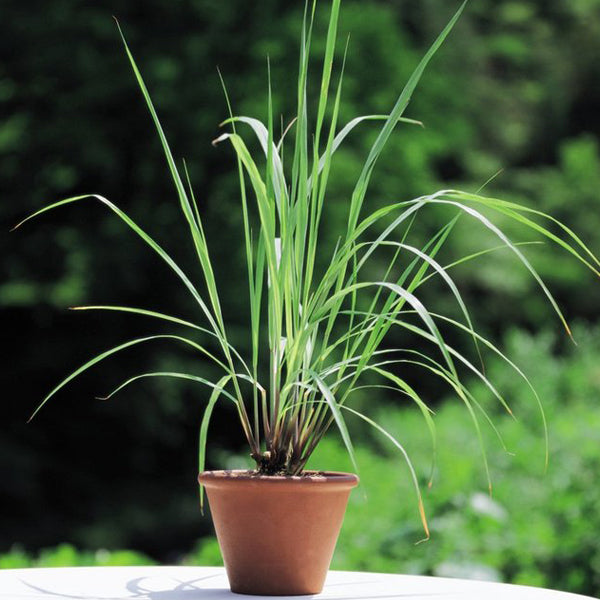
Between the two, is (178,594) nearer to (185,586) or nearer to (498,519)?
(185,586)

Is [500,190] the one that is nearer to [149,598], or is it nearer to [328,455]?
[328,455]

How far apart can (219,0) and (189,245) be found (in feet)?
5.86

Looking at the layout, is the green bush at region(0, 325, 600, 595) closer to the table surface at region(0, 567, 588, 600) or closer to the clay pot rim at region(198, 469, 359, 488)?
the table surface at region(0, 567, 588, 600)

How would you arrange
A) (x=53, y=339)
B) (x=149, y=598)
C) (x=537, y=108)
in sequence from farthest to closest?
(x=537, y=108)
(x=53, y=339)
(x=149, y=598)

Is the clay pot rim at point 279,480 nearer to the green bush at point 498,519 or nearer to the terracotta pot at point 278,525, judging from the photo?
the terracotta pot at point 278,525

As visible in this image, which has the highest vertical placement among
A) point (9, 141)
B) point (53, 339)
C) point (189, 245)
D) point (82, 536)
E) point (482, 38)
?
point (482, 38)

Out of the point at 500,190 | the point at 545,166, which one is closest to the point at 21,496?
the point at 500,190

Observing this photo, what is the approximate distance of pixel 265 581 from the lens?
122cm

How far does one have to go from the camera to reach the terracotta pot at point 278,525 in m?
1.19

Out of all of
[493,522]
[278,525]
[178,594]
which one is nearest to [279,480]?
[278,525]

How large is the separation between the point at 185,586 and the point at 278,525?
20 centimetres

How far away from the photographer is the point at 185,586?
1.31 m

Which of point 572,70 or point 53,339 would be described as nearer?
point 53,339

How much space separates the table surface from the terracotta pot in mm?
36
